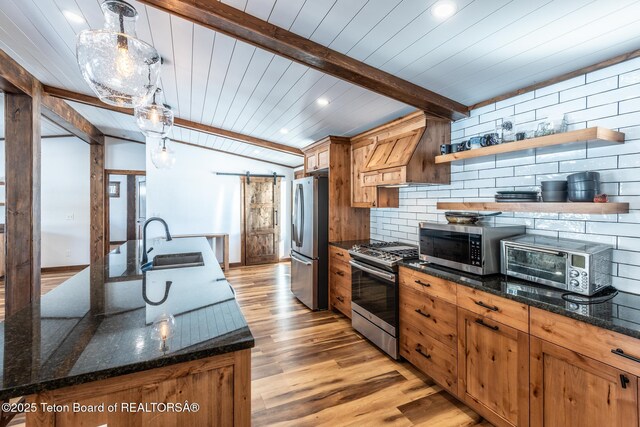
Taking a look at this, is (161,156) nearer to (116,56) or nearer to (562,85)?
(116,56)

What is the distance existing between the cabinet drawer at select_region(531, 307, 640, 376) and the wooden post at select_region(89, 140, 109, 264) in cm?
724

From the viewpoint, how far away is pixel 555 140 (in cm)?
177

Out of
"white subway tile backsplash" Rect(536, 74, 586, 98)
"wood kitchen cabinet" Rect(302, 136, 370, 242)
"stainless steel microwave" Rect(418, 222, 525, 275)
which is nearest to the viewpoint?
"white subway tile backsplash" Rect(536, 74, 586, 98)

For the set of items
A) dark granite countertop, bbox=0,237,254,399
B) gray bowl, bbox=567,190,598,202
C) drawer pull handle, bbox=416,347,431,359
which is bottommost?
drawer pull handle, bbox=416,347,431,359

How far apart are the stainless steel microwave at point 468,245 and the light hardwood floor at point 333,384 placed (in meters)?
1.01

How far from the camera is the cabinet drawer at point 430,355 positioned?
6.84 feet

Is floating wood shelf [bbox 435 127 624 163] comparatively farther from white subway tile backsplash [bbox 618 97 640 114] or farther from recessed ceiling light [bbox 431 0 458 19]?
recessed ceiling light [bbox 431 0 458 19]

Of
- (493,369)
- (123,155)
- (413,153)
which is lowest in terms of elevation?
(493,369)

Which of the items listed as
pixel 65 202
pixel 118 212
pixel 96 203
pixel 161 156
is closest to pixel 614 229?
pixel 161 156

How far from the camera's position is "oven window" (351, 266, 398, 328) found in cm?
263

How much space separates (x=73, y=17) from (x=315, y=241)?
3.05 m

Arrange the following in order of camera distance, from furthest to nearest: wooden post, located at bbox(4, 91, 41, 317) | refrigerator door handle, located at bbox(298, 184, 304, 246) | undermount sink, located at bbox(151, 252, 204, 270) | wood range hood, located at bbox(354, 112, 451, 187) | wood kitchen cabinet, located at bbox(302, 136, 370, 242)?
refrigerator door handle, located at bbox(298, 184, 304, 246)
wood kitchen cabinet, located at bbox(302, 136, 370, 242)
wooden post, located at bbox(4, 91, 41, 317)
wood range hood, located at bbox(354, 112, 451, 187)
undermount sink, located at bbox(151, 252, 204, 270)

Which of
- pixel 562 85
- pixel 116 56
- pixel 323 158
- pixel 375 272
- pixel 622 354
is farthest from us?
pixel 323 158

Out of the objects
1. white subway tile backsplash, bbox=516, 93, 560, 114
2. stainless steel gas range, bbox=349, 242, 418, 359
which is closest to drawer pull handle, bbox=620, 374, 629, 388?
stainless steel gas range, bbox=349, 242, 418, 359
